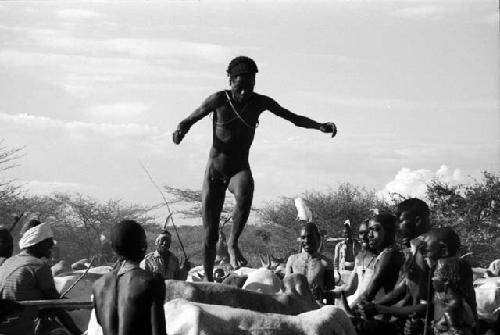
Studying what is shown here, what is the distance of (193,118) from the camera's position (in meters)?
9.52

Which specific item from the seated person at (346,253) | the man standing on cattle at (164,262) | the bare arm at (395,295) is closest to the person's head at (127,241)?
the bare arm at (395,295)

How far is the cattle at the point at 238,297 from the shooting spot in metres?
8.07

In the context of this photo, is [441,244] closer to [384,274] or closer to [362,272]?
[384,274]

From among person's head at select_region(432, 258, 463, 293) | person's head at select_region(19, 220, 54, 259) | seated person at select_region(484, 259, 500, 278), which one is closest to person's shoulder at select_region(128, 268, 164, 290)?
person's head at select_region(432, 258, 463, 293)

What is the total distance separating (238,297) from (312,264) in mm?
2083

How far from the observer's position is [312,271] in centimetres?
1016

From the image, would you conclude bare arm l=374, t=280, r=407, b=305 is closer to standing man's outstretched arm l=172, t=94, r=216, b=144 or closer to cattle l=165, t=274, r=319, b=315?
cattle l=165, t=274, r=319, b=315

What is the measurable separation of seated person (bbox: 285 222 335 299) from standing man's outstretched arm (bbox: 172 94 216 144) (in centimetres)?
143

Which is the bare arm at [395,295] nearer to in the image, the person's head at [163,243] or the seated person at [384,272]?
the seated person at [384,272]

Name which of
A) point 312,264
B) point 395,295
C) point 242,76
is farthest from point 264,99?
point 395,295

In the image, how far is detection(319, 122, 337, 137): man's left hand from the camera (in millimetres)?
9727

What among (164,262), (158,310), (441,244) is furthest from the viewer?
(164,262)

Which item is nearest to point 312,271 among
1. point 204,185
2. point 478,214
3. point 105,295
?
point 204,185

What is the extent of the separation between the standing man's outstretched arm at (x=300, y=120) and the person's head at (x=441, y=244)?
2866 millimetres
